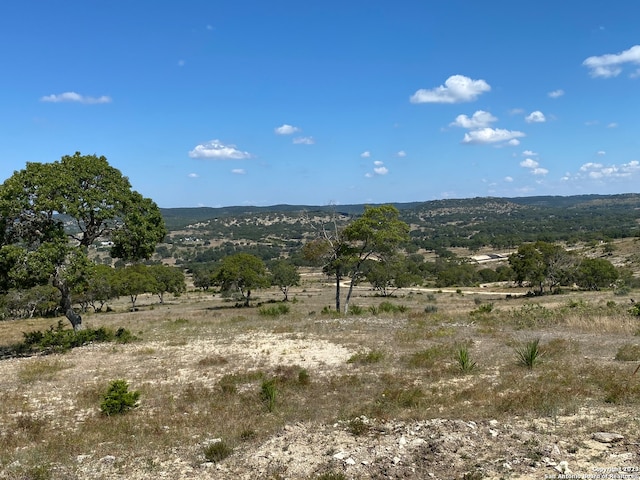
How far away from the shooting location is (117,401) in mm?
11562

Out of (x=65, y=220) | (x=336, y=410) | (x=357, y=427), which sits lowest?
(x=336, y=410)

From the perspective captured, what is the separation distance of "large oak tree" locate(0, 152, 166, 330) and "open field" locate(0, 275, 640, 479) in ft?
12.2

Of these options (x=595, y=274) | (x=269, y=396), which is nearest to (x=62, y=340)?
(x=269, y=396)

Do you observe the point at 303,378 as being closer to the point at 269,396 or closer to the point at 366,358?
the point at 269,396

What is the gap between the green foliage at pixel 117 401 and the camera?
11500 mm

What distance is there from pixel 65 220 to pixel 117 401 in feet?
38.1

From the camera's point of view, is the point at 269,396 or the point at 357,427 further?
the point at 269,396

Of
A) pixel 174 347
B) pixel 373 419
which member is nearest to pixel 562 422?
pixel 373 419

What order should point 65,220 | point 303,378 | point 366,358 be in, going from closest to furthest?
point 303,378 < point 366,358 < point 65,220

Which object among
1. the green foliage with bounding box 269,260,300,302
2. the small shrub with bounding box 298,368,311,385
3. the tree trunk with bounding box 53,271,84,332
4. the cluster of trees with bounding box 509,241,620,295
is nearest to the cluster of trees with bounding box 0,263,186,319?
the green foliage with bounding box 269,260,300,302

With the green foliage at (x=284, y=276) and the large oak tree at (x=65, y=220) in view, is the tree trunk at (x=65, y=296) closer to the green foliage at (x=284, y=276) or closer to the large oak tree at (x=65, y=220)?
the large oak tree at (x=65, y=220)

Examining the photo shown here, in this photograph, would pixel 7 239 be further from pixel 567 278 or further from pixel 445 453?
pixel 567 278

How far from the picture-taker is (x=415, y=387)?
12.6 m

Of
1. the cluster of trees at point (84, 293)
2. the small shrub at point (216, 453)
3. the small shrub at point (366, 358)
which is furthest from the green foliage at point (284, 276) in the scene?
the small shrub at point (216, 453)
